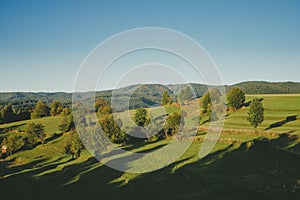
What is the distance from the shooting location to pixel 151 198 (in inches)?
908

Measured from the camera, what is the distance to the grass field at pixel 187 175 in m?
24.1

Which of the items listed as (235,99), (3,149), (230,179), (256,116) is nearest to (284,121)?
→ (256,116)

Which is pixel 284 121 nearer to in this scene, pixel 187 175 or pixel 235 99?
pixel 235 99

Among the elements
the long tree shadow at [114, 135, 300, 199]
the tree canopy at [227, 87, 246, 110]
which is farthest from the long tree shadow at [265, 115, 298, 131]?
the long tree shadow at [114, 135, 300, 199]

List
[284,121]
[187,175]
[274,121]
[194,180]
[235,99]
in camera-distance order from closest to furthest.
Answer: [194,180], [187,175], [284,121], [274,121], [235,99]

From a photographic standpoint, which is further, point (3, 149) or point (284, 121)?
point (284, 121)

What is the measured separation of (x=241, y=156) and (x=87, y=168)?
20314 mm

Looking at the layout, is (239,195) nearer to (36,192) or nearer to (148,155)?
(36,192)

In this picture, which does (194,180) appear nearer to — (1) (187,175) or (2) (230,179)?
(1) (187,175)

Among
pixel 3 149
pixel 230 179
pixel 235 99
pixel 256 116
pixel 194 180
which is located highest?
pixel 235 99

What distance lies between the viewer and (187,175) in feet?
96.7

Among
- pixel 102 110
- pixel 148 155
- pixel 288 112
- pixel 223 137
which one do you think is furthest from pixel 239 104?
pixel 148 155

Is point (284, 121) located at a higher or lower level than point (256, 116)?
lower

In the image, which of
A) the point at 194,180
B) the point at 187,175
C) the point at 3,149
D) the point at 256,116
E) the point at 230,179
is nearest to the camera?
the point at 230,179
